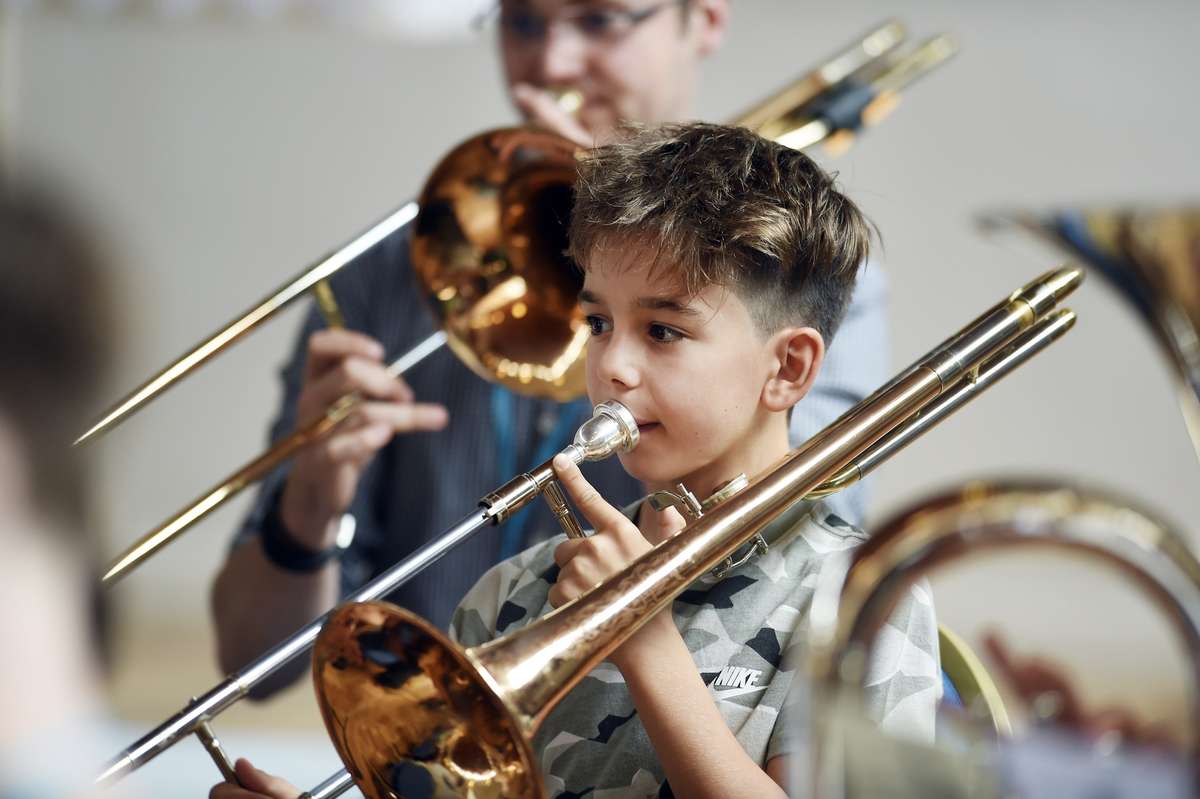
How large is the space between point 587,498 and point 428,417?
460 millimetres

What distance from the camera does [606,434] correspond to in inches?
33.2

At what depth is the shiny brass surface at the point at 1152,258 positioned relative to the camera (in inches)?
34.2

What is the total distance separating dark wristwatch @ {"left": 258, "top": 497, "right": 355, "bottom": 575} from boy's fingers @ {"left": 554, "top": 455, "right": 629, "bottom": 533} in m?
0.54

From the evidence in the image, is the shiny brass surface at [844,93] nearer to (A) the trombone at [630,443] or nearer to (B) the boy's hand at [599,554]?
(A) the trombone at [630,443]

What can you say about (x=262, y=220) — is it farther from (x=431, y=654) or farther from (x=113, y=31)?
(x=431, y=654)

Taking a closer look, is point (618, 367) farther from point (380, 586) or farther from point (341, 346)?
point (341, 346)

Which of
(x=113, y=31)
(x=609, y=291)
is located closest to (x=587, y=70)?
(x=609, y=291)

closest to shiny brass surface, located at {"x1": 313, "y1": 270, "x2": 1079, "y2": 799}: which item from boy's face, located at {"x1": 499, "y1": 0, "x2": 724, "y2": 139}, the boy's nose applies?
the boy's nose

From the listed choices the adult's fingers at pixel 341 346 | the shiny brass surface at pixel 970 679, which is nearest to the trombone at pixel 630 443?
the shiny brass surface at pixel 970 679

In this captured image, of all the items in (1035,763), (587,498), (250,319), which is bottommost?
(1035,763)

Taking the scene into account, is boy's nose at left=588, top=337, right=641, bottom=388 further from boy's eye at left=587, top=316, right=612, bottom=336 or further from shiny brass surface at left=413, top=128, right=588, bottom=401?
shiny brass surface at left=413, top=128, right=588, bottom=401

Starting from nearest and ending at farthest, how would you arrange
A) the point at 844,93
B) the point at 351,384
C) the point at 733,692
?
the point at 733,692, the point at 351,384, the point at 844,93

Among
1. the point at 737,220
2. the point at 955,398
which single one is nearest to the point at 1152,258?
the point at 955,398

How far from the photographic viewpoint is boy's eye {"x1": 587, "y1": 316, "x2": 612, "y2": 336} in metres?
0.90
